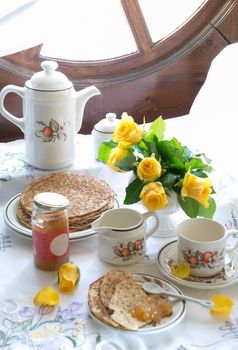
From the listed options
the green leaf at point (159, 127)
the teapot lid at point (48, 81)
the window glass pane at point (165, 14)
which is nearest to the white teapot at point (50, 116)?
the teapot lid at point (48, 81)

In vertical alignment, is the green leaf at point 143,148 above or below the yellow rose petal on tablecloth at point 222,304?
above

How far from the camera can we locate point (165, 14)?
1754 millimetres

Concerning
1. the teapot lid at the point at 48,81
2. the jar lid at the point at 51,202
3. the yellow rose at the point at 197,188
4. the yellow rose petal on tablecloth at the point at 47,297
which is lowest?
the yellow rose petal on tablecloth at the point at 47,297

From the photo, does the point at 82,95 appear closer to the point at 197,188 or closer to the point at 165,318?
the point at 197,188

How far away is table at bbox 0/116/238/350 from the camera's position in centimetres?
80

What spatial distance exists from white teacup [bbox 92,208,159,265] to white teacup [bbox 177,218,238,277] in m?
0.07

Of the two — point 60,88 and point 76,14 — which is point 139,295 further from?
point 76,14

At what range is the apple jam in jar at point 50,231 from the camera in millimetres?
931

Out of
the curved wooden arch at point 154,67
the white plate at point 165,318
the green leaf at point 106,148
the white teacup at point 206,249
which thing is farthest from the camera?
the curved wooden arch at point 154,67

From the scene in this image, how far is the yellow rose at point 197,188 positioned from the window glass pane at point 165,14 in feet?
2.61

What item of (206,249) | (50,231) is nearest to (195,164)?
(206,249)

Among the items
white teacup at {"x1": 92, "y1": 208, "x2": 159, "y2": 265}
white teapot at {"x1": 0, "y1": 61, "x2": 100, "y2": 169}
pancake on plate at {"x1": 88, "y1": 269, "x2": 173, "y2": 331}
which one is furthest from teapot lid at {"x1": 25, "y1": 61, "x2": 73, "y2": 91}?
pancake on plate at {"x1": 88, "y1": 269, "x2": 173, "y2": 331}

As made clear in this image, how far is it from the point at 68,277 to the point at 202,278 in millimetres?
222

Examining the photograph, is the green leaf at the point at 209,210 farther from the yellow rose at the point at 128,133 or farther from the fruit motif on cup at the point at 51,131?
the fruit motif on cup at the point at 51,131
